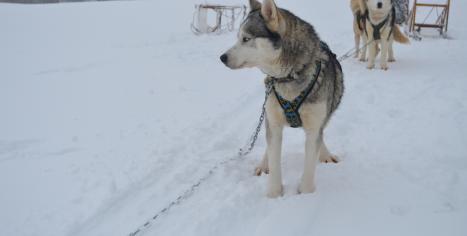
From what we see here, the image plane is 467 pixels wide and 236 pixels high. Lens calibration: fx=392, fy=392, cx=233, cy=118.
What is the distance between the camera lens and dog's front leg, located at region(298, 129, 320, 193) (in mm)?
2826

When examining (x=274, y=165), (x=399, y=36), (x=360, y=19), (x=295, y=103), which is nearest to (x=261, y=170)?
(x=274, y=165)

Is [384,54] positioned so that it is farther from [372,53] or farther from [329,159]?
[329,159]

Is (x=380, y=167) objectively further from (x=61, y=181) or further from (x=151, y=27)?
(x=151, y=27)

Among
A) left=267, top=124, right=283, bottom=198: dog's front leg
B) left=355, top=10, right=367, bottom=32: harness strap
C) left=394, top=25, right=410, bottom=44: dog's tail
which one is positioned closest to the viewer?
left=267, top=124, right=283, bottom=198: dog's front leg

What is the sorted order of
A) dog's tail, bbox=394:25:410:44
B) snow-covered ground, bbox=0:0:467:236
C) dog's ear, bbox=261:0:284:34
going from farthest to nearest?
dog's tail, bbox=394:25:410:44 → snow-covered ground, bbox=0:0:467:236 → dog's ear, bbox=261:0:284:34

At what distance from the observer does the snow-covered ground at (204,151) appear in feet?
8.75

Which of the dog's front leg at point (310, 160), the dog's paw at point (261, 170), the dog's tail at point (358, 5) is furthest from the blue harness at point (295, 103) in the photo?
the dog's tail at point (358, 5)

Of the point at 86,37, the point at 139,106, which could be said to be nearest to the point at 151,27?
the point at 86,37

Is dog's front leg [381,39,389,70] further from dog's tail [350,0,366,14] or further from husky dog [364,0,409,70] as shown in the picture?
dog's tail [350,0,366,14]

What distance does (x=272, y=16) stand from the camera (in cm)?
255

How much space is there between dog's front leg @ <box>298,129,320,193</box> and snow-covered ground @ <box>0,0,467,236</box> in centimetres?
9

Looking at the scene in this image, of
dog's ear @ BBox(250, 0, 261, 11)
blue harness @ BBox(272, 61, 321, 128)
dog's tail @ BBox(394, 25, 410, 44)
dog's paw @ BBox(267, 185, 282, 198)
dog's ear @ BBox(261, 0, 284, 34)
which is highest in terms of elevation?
dog's ear @ BBox(250, 0, 261, 11)

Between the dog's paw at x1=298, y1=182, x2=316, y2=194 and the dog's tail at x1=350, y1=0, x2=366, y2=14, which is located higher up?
the dog's tail at x1=350, y1=0, x2=366, y2=14

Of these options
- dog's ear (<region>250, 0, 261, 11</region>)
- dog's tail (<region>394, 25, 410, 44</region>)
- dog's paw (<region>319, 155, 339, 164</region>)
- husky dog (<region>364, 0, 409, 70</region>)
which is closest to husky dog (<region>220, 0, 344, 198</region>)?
dog's ear (<region>250, 0, 261, 11</region>)
